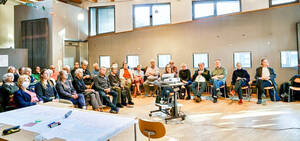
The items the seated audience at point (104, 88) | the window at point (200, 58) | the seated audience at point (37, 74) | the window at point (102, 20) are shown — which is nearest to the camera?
the seated audience at point (104, 88)

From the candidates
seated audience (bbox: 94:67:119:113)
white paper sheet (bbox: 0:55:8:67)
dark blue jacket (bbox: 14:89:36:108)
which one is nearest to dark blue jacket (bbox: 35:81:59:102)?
dark blue jacket (bbox: 14:89:36:108)

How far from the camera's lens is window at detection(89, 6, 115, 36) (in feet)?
28.6

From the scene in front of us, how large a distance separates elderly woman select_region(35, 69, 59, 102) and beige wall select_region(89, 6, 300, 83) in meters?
4.87

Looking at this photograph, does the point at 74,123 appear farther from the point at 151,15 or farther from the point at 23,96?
the point at 151,15

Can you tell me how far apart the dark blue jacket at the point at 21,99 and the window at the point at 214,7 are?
6541 millimetres

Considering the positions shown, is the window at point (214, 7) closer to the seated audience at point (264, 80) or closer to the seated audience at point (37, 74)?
the seated audience at point (264, 80)

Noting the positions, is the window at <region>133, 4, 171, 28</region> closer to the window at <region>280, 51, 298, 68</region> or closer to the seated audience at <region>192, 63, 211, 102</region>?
the seated audience at <region>192, 63, 211, 102</region>

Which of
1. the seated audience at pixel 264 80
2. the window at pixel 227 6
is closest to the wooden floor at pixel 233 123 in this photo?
the seated audience at pixel 264 80

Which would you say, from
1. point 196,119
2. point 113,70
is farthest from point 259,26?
point 113,70

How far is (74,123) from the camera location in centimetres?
191

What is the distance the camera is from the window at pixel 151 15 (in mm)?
8078

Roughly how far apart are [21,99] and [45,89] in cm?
67

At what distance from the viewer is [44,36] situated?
25.2 feet

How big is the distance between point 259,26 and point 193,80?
3.13 m
